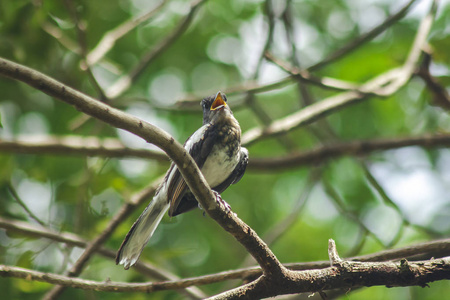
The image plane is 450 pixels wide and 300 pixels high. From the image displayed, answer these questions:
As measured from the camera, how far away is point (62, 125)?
6633 mm

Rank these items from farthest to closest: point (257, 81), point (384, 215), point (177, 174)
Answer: point (384, 215), point (257, 81), point (177, 174)

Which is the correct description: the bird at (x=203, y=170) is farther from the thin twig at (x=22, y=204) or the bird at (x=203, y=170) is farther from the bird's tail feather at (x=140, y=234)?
the thin twig at (x=22, y=204)

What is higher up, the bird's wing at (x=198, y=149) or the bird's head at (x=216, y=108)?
the bird's head at (x=216, y=108)

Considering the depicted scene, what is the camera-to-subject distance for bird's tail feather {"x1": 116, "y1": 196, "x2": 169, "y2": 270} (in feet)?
10.6

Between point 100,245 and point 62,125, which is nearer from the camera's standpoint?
point 100,245

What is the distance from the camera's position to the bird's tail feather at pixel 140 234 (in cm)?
322

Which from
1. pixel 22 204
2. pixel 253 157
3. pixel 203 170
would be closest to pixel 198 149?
pixel 203 170

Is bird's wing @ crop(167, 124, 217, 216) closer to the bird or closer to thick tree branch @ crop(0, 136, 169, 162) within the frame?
the bird

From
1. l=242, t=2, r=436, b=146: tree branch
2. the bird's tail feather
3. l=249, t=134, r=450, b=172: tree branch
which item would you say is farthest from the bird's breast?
l=249, t=134, r=450, b=172: tree branch

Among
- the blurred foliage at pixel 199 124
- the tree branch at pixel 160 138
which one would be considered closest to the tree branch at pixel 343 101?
the blurred foliage at pixel 199 124

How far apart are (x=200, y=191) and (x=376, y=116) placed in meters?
5.78

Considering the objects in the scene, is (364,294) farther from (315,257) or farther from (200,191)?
(200,191)

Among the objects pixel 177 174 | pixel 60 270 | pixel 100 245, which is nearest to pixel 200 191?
pixel 177 174

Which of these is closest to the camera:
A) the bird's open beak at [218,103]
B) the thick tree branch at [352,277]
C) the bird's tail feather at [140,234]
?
the thick tree branch at [352,277]
